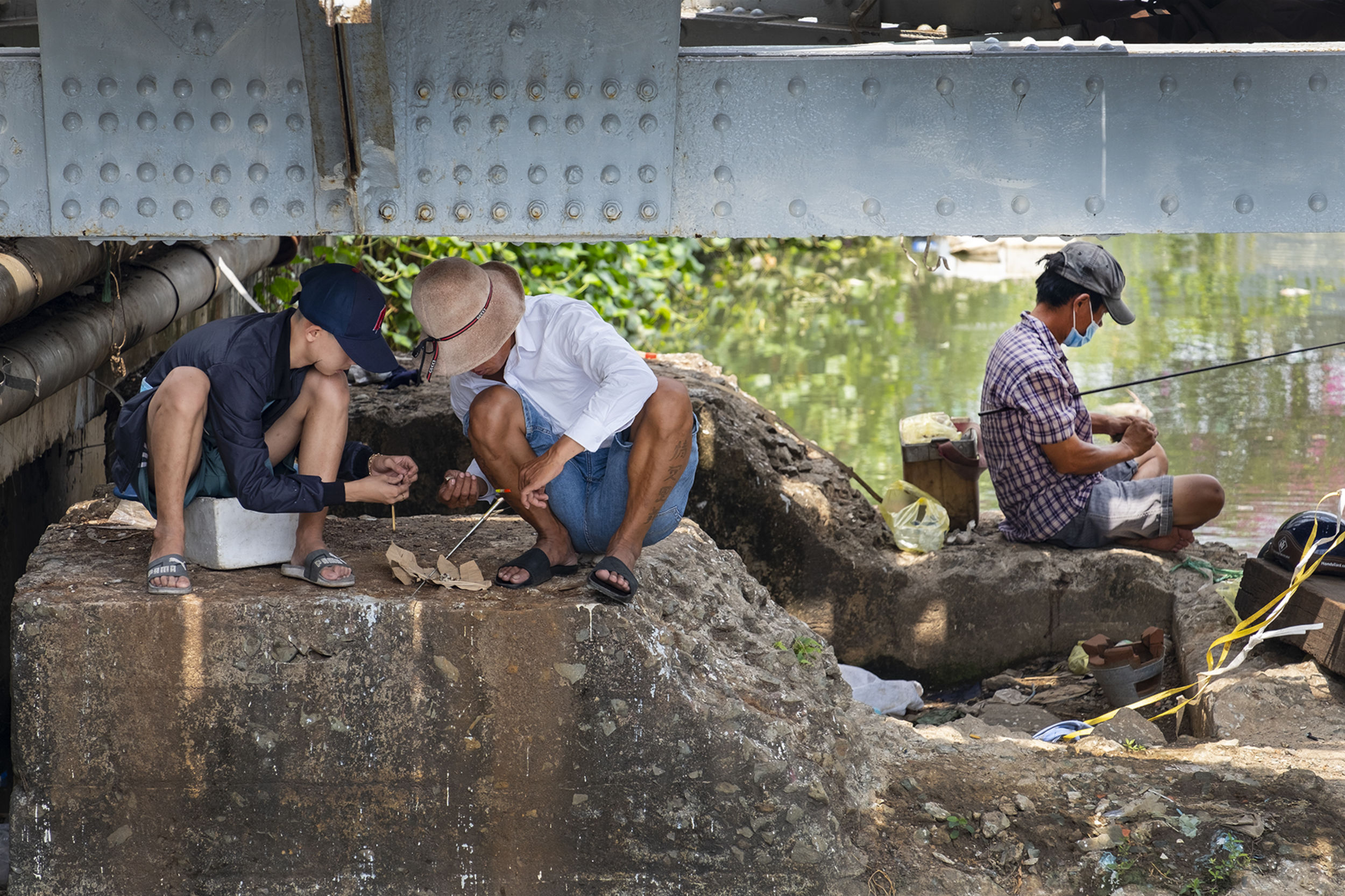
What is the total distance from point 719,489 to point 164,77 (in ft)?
11.1

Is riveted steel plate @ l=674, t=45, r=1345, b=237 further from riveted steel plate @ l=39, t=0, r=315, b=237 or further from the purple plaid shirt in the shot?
the purple plaid shirt

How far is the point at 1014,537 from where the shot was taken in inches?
206

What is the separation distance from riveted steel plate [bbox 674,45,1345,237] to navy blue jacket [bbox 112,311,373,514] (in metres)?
1.25

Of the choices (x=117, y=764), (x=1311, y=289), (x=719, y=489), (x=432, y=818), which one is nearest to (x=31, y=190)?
(x=117, y=764)

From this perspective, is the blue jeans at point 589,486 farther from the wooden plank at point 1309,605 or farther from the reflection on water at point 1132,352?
the reflection on water at point 1132,352

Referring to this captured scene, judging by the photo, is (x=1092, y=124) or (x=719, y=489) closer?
(x=1092, y=124)

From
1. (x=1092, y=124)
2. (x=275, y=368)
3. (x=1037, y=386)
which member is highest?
(x=1092, y=124)

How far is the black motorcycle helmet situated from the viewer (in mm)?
4191

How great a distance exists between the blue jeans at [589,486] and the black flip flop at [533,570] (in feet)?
0.48

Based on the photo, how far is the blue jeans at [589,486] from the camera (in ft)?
10.7

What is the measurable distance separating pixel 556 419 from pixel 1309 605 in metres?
2.72

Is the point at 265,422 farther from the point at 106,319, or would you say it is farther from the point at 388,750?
the point at 106,319

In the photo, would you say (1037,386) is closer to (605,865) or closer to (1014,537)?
(1014,537)

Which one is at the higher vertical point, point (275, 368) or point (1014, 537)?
point (275, 368)
